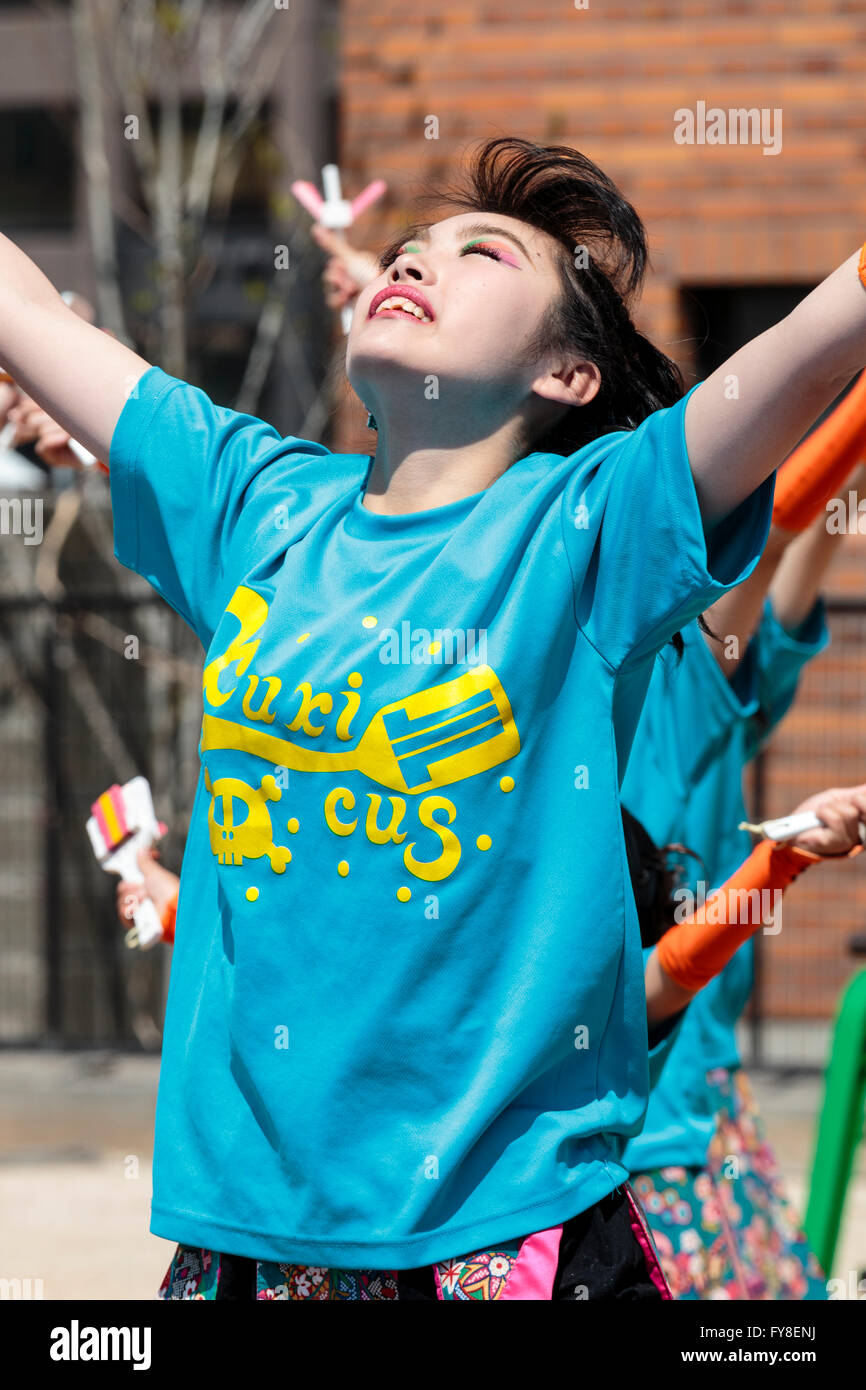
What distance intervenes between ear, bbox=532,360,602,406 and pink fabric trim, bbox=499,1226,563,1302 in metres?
0.83

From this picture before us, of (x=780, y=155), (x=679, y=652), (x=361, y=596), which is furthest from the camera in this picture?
(x=780, y=155)

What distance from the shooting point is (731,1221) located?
8.68 ft

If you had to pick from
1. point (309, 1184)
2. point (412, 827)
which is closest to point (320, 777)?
point (412, 827)

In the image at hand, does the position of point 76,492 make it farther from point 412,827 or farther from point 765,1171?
point 412,827

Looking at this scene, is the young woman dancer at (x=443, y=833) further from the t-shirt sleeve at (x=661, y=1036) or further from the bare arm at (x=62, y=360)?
the t-shirt sleeve at (x=661, y=1036)

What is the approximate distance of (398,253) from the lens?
74.2 inches

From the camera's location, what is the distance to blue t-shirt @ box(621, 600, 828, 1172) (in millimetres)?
2494

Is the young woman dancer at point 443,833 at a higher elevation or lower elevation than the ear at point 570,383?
lower

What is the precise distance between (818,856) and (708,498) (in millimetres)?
609

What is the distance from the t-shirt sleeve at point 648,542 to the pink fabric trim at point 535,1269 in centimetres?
54

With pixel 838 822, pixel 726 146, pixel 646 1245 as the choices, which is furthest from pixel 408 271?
pixel 726 146

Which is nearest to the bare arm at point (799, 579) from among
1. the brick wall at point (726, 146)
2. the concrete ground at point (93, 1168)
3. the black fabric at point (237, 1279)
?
the black fabric at point (237, 1279)

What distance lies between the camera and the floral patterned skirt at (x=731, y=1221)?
2484 mm

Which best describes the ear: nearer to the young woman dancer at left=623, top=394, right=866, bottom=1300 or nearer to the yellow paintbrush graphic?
the yellow paintbrush graphic
